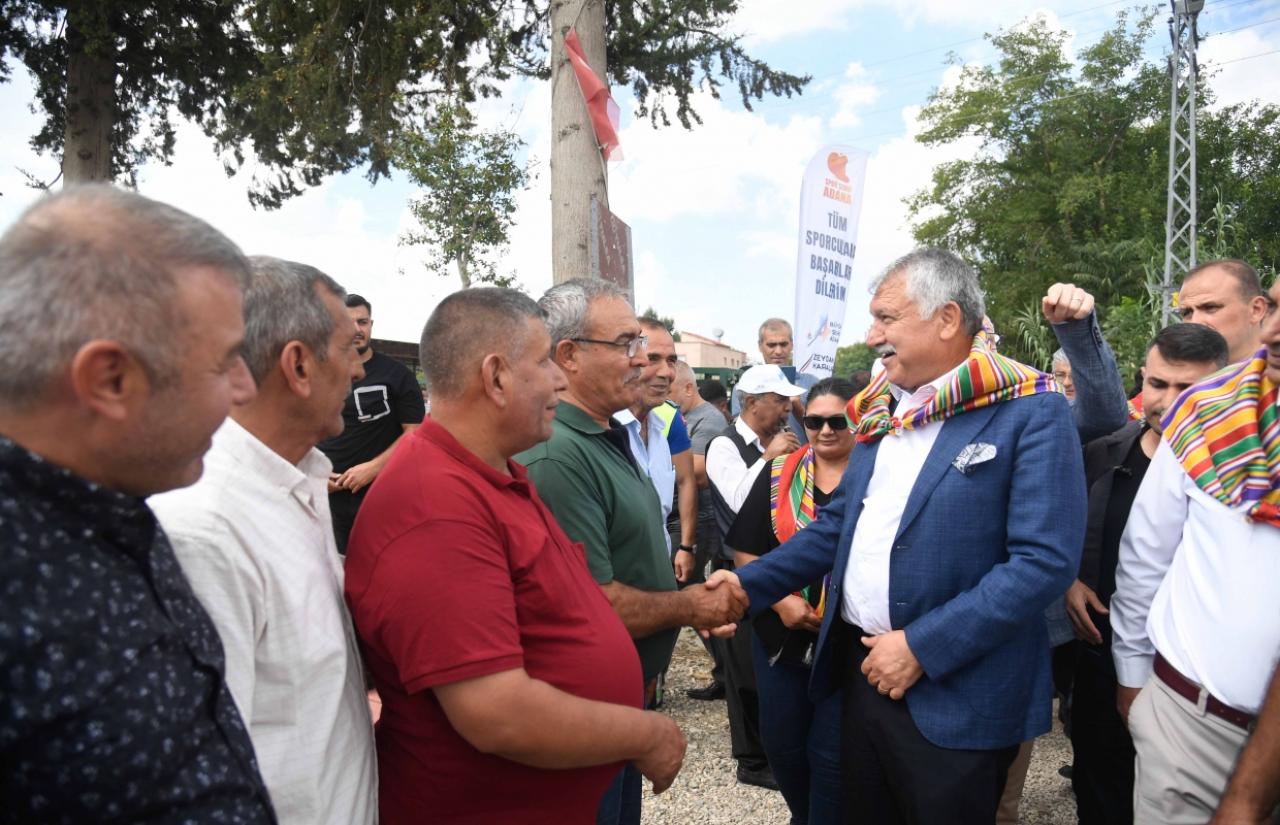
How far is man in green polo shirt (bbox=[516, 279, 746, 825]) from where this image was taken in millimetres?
2285

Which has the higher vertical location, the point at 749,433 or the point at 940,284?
the point at 940,284

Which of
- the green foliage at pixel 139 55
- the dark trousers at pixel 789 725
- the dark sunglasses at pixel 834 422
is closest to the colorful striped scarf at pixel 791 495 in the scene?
the dark sunglasses at pixel 834 422

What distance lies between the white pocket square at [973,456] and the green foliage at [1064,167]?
28663mm

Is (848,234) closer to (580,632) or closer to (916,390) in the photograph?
(916,390)

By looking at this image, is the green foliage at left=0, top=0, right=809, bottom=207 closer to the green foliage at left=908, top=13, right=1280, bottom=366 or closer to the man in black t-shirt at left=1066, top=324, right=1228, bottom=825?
the man in black t-shirt at left=1066, top=324, right=1228, bottom=825

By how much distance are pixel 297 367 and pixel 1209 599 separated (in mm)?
2079

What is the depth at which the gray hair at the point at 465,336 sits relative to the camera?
188 centimetres

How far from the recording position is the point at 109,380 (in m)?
0.95

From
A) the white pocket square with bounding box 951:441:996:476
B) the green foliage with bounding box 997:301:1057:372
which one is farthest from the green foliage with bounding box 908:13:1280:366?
the white pocket square with bounding box 951:441:996:476

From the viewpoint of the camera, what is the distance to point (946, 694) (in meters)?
2.28

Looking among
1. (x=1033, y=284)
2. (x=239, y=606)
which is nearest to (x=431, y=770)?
(x=239, y=606)

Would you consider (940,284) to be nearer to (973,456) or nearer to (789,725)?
(973,456)

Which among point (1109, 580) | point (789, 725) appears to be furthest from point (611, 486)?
point (1109, 580)

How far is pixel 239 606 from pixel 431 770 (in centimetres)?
59
